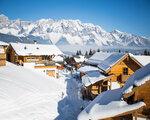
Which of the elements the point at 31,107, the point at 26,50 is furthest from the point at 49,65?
the point at 31,107

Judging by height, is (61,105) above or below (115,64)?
below

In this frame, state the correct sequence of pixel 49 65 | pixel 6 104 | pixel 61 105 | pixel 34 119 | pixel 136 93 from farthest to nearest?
1. pixel 49 65
2. pixel 61 105
3. pixel 6 104
4. pixel 34 119
5. pixel 136 93

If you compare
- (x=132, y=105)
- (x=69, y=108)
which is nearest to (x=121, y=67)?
(x=69, y=108)

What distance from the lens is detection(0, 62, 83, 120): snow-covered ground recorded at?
89.2 ft

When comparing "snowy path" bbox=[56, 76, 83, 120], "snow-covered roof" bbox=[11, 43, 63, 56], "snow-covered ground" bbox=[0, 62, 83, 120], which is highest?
"snow-covered roof" bbox=[11, 43, 63, 56]

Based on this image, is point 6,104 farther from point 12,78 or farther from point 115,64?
point 115,64

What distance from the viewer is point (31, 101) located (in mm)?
31578

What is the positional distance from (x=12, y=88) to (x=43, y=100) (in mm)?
4390

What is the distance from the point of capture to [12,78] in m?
38.6

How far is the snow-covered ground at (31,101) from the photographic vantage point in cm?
2719

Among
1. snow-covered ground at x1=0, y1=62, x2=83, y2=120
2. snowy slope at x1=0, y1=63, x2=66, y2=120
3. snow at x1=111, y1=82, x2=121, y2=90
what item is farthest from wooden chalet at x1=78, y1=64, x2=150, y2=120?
snow at x1=111, y1=82, x2=121, y2=90

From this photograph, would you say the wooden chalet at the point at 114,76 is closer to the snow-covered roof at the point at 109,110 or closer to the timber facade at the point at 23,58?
the snow-covered roof at the point at 109,110

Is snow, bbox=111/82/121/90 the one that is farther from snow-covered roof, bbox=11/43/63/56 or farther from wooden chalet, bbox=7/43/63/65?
snow-covered roof, bbox=11/43/63/56

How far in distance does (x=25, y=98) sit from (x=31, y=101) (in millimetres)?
893
